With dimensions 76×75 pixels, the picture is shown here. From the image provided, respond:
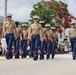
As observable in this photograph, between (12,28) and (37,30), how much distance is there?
1.08 metres

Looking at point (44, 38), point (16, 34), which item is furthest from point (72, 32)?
point (16, 34)

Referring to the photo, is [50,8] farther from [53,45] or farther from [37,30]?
[37,30]

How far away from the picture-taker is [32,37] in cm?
1577

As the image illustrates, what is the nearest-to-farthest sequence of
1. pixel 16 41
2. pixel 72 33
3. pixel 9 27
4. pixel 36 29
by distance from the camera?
pixel 36 29
pixel 9 27
pixel 16 41
pixel 72 33

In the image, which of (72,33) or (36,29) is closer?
(36,29)

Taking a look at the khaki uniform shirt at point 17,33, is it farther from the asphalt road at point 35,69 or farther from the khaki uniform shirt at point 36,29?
the asphalt road at point 35,69

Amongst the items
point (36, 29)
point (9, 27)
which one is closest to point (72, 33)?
point (36, 29)

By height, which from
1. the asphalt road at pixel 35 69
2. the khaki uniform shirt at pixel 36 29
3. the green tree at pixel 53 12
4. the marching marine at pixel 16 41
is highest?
the green tree at pixel 53 12

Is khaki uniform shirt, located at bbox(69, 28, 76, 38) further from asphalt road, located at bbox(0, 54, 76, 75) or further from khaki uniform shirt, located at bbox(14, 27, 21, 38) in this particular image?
asphalt road, located at bbox(0, 54, 76, 75)

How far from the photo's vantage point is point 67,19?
4934 centimetres

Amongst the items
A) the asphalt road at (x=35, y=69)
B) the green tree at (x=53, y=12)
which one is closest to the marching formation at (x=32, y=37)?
the asphalt road at (x=35, y=69)

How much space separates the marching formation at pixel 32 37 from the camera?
15781mm

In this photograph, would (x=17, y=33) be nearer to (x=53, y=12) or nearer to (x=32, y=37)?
(x=32, y=37)

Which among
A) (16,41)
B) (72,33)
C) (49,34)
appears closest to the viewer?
(16,41)
